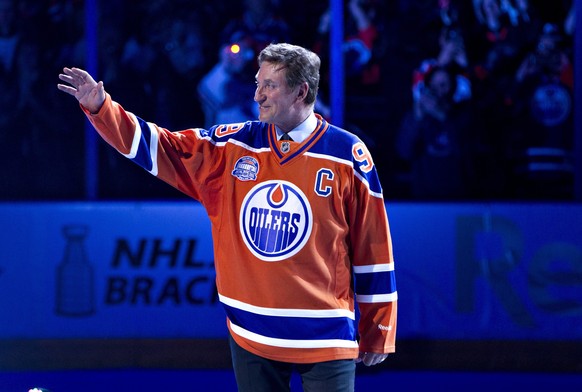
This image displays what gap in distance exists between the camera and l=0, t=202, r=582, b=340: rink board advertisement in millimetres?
5988

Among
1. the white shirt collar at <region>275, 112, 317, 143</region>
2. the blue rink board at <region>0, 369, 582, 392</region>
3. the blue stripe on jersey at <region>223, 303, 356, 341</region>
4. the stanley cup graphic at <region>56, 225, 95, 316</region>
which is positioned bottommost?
the blue rink board at <region>0, 369, 582, 392</region>

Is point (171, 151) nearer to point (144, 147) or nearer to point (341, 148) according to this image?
point (144, 147)

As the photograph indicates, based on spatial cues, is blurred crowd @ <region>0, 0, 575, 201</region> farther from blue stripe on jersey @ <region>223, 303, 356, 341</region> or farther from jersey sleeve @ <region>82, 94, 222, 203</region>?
blue stripe on jersey @ <region>223, 303, 356, 341</region>

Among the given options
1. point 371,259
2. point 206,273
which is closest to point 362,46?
point 206,273

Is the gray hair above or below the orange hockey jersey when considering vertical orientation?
above

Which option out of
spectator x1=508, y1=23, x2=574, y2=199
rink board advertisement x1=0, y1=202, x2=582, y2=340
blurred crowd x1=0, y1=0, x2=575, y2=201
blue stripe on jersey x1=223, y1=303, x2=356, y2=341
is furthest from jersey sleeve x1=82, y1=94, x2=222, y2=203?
spectator x1=508, y1=23, x2=574, y2=199

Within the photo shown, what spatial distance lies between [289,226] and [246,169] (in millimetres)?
250

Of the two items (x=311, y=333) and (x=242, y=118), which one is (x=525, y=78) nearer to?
(x=242, y=118)

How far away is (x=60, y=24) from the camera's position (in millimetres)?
7496

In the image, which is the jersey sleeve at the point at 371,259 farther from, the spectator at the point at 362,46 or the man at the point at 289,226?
the spectator at the point at 362,46

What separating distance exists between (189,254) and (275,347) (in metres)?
3.32

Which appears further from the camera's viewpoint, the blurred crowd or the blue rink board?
the blurred crowd

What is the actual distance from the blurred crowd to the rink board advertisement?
126 centimetres

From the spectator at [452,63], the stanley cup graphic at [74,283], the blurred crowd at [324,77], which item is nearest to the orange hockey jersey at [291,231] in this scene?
the stanley cup graphic at [74,283]
